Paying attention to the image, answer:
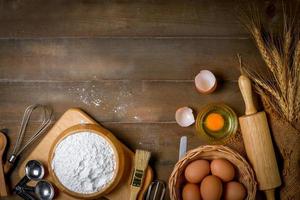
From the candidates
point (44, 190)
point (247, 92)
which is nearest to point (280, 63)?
point (247, 92)

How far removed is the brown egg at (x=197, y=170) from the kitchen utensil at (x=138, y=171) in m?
0.14

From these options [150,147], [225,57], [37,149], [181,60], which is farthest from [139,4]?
[37,149]

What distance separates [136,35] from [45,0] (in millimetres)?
359

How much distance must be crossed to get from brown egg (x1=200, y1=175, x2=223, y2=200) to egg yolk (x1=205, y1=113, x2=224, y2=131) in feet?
0.60

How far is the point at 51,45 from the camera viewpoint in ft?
4.54

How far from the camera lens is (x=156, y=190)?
1.31 m

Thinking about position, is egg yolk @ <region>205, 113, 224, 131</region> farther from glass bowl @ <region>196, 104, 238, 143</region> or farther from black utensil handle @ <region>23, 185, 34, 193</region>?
black utensil handle @ <region>23, 185, 34, 193</region>

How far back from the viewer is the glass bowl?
1313mm

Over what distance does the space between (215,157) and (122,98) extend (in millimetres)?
385

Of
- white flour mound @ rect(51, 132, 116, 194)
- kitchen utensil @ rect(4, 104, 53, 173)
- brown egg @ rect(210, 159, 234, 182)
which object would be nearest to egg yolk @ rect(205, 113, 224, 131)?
brown egg @ rect(210, 159, 234, 182)

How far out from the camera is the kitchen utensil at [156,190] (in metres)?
1.30

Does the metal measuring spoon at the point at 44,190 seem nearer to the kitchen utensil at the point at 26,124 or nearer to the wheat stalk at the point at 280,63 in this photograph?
the kitchen utensil at the point at 26,124

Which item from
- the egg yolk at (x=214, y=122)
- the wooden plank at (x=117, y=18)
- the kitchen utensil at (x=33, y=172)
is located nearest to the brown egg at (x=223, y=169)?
the egg yolk at (x=214, y=122)

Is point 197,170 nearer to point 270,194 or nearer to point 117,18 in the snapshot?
point 270,194
